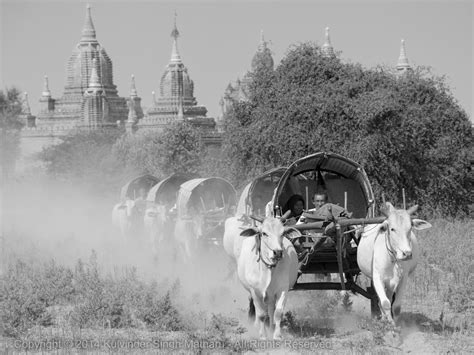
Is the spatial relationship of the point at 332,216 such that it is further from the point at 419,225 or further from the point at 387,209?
the point at 419,225

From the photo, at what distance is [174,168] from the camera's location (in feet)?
155

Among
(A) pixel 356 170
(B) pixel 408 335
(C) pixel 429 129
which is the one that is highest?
(C) pixel 429 129

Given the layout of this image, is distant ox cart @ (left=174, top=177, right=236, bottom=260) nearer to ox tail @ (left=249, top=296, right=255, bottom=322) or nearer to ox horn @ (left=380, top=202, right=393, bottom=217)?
ox tail @ (left=249, top=296, right=255, bottom=322)

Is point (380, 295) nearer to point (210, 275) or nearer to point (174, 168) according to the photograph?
point (210, 275)

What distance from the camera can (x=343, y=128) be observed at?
28.2 meters

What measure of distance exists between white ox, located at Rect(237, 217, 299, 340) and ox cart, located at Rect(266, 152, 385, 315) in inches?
18.9

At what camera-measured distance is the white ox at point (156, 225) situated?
22906 mm

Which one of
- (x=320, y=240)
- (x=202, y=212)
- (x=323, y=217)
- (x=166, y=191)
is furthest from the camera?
(x=166, y=191)

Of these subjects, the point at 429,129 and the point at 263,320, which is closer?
the point at 263,320

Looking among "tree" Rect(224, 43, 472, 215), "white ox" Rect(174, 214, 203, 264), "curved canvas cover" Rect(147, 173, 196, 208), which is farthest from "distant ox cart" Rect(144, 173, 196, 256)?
"tree" Rect(224, 43, 472, 215)

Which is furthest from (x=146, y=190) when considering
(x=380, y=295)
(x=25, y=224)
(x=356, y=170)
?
(x=380, y=295)

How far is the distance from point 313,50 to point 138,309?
18355mm

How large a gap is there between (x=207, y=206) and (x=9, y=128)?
225 feet

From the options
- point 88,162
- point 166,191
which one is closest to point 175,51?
point 88,162
